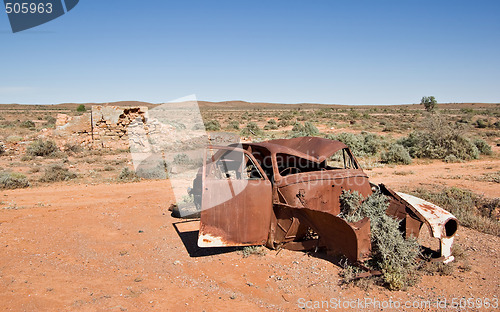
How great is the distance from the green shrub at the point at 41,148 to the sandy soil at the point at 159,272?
31.7 ft

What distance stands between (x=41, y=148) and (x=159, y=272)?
1389 cm

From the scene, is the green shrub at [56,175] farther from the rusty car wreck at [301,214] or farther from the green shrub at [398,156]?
the green shrub at [398,156]

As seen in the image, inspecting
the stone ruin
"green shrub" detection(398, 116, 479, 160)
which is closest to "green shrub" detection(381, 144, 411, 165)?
"green shrub" detection(398, 116, 479, 160)

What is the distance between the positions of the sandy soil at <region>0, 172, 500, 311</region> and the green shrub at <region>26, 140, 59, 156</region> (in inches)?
380

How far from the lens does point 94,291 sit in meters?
4.12

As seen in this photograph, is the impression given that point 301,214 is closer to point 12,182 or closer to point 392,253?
point 392,253

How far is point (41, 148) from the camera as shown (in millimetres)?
15648

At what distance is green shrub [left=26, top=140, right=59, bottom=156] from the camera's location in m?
15.5

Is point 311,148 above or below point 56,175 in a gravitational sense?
above

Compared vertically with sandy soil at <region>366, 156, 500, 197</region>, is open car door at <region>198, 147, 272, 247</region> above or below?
above

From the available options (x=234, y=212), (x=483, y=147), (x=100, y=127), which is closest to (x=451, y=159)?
(x=483, y=147)

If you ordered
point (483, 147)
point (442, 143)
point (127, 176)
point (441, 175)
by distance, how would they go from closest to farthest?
point (127, 176), point (441, 175), point (442, 143), point (483, 147)

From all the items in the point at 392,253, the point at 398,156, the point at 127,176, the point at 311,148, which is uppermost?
the point at 311,148

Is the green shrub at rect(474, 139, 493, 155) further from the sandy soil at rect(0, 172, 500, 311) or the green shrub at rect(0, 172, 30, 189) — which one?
the green shrub at rect(0, 172, 30, 189)
